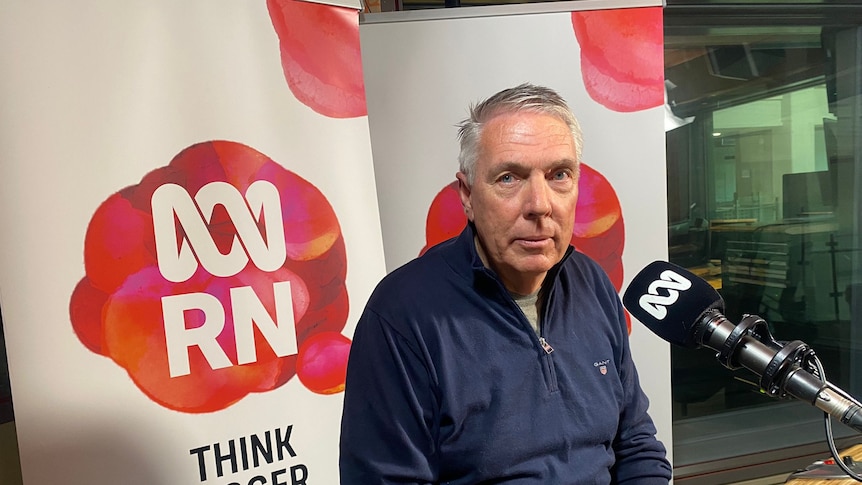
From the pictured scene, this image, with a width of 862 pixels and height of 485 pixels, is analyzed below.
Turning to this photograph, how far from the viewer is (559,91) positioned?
6.98 ft

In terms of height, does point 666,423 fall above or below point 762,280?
below

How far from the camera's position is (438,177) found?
204cm

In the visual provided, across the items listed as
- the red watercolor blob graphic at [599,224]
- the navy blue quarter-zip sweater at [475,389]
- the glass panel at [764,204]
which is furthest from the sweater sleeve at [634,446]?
the glass panel at [764,204]

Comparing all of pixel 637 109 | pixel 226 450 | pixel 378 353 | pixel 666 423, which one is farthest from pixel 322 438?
pixel 637 109

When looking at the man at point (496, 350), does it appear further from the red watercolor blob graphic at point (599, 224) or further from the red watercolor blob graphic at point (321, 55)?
the red watercolor blob graphic at point (599, 224)

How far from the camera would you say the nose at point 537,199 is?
1.16m

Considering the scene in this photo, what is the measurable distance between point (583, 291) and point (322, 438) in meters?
0.86

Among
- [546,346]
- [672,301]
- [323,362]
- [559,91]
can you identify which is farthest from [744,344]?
[559,91]

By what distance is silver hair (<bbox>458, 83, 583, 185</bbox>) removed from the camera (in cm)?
117

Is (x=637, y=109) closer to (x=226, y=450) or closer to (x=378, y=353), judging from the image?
(x=378, y=353)

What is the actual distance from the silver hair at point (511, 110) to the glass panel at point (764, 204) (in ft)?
5.73

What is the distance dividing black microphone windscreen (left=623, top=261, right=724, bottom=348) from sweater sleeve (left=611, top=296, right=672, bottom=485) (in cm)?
23

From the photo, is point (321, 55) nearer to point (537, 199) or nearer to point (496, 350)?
point (537, 199)

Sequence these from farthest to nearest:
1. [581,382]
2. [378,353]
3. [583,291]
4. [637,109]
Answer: [637,109], [583,291], [581,382], [378,353]
